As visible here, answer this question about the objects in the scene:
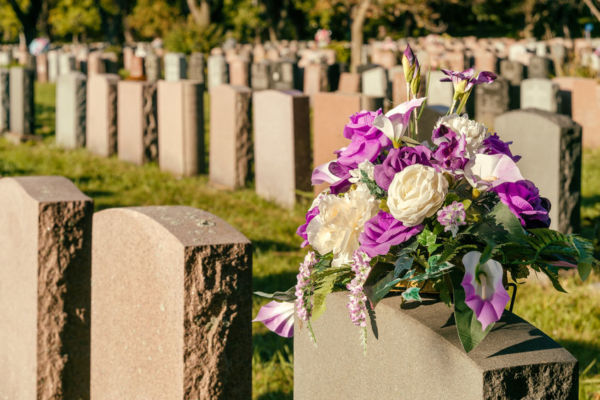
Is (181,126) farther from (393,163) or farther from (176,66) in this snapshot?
(176,66)

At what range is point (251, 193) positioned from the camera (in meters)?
9.15

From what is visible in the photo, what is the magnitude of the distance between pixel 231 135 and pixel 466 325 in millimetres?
7401

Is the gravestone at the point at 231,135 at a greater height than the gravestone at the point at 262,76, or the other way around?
the gravestone at the point at 262,76

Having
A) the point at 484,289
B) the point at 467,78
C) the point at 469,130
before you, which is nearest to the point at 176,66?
the point at 467,78

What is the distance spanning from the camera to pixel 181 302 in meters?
2.86

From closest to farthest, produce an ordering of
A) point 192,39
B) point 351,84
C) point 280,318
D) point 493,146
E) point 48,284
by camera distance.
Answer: point 493,146, point 280,318, point 48,284, point 351,84, point 192,39

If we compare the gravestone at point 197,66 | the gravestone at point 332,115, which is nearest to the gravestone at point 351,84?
the gravestone at point 332,115

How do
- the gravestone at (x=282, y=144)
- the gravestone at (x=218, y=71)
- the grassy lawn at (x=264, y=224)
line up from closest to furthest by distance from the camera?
the grassy lawn at (x=264, y=224) → the gravestone at (x=282, y=144) → the gravestone at (x=218, y=71)

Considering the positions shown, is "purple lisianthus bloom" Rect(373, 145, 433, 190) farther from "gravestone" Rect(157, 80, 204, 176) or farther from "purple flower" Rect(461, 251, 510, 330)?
"gravestone" Rect(157, 80, 204, 176)

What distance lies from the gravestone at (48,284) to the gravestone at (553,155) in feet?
12.1

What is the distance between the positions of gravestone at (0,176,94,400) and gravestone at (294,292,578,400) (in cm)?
130

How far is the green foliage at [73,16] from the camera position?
61.7 metres

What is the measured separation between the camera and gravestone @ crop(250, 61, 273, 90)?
18.0m

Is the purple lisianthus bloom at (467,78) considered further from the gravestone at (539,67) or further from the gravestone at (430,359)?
the gravestone at (539,67)
